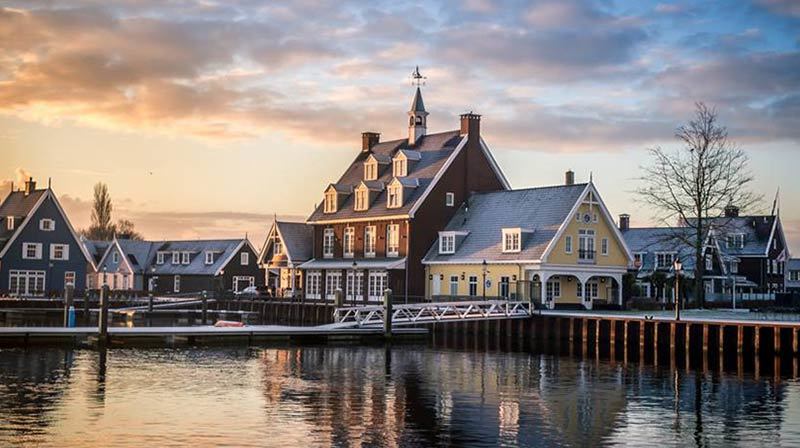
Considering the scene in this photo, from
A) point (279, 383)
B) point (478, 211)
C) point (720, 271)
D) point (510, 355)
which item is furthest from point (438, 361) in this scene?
point (720, 271)

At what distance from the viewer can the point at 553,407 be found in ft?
100.0

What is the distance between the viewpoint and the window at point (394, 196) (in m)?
75.1

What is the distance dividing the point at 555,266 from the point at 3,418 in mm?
43566

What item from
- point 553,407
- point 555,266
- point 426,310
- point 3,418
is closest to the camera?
point 3,418

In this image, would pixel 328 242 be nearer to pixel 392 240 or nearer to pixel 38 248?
pixel 392 240

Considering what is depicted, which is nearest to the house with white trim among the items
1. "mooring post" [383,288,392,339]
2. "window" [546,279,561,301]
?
"window" [546,279,561,301]

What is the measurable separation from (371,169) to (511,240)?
18164mm

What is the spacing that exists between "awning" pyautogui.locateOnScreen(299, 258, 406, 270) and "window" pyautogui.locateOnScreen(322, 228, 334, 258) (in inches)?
23.6

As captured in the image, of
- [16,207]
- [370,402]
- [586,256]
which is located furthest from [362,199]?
[370,402]

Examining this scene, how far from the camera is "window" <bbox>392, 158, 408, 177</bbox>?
78.3 m

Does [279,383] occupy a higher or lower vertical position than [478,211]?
lower

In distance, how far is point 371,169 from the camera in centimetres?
8181

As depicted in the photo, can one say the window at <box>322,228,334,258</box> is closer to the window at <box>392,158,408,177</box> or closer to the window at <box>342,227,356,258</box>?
the window at <box>342,227,356,258</box>

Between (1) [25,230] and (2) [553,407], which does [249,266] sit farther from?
(2) [553,407]
